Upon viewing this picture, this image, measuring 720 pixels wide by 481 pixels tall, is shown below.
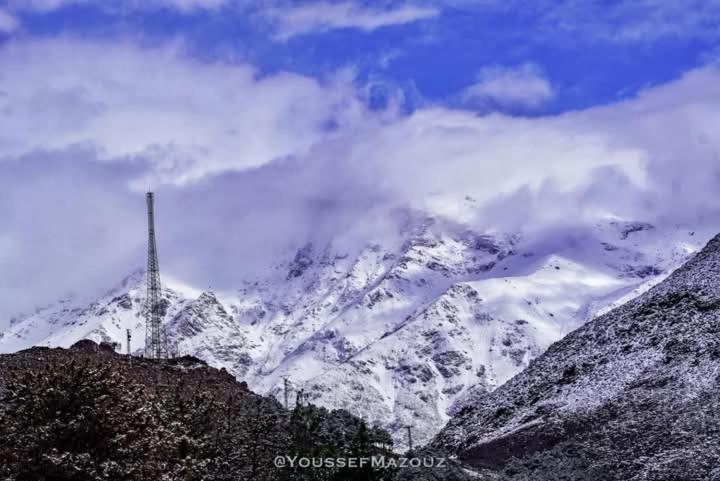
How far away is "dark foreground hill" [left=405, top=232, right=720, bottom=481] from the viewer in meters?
73.2

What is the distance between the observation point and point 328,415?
87312 mm

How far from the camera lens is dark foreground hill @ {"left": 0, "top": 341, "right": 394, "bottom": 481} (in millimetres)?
59353

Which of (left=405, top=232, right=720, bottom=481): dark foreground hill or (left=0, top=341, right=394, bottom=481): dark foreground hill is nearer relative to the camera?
(left=0, top=341, right=394, bottom=481): dark foreground hill

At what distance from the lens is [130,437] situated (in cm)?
6162

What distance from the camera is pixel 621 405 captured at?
80.1m

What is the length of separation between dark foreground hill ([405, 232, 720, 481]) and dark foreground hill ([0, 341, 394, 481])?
9.92m

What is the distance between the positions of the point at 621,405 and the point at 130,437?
3362 cm

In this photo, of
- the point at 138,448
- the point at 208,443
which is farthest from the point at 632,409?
the point at 138,448

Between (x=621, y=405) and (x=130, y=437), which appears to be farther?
Result: (x=621, y=405)

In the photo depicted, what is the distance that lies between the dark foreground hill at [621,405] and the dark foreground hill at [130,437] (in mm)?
9920

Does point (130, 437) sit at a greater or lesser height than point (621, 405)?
lesser

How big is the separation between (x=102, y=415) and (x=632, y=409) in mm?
35030

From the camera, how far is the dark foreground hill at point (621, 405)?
73.2 metres

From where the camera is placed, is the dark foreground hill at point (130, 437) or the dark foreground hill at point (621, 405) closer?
the dark foreground hill at point (130, 437)
